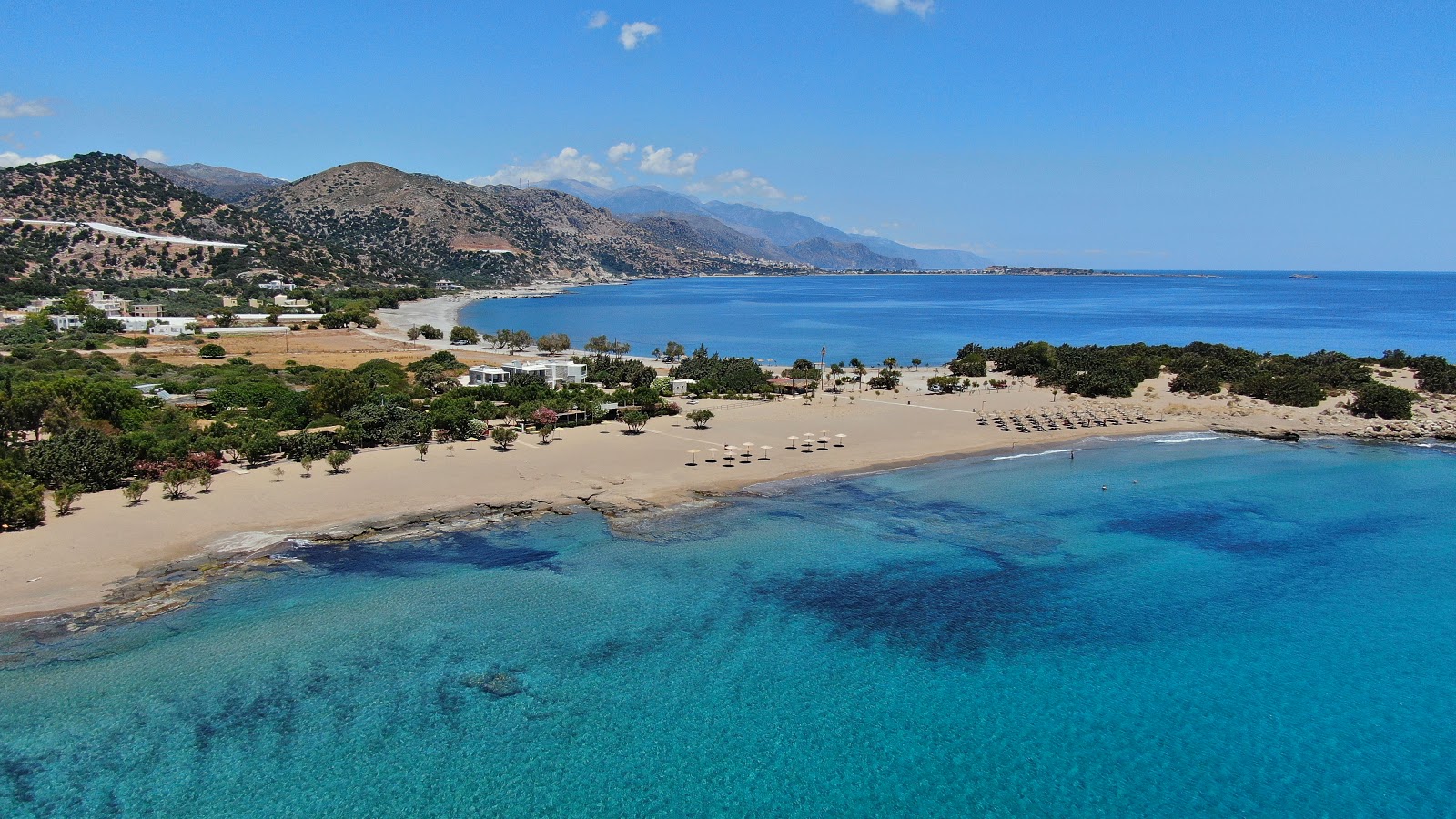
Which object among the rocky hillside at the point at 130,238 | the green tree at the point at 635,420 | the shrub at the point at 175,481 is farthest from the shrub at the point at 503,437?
the rocky hillside at the point at 130,238

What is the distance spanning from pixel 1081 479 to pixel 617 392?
68.9 ft

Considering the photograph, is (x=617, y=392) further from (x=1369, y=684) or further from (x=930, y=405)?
(x=1369, y=684)

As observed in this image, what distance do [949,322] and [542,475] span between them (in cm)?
8954

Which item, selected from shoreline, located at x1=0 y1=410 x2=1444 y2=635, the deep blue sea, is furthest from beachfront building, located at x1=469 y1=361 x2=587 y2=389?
the deep blue sea

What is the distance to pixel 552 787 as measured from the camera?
459 inches

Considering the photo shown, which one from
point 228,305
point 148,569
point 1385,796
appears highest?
point 228,305

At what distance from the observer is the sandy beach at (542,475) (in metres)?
18.3

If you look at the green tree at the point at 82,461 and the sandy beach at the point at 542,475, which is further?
the green tree at the point at 82,461

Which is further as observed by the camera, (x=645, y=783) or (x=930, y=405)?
(x=930, y=405)

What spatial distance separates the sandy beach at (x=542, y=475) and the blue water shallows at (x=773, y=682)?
2436 millimetres

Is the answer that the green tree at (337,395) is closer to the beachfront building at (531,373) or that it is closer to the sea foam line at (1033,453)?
the beachfront building at (531,373)

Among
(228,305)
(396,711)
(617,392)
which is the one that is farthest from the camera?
(228,305)

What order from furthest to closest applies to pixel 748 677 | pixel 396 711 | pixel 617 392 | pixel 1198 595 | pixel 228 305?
pixel 228 305
pixel 617 392
pixel 1198 595
pixel 748 677
pixel 396 711

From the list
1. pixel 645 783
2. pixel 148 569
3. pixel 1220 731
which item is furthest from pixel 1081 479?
pixel 148 569
